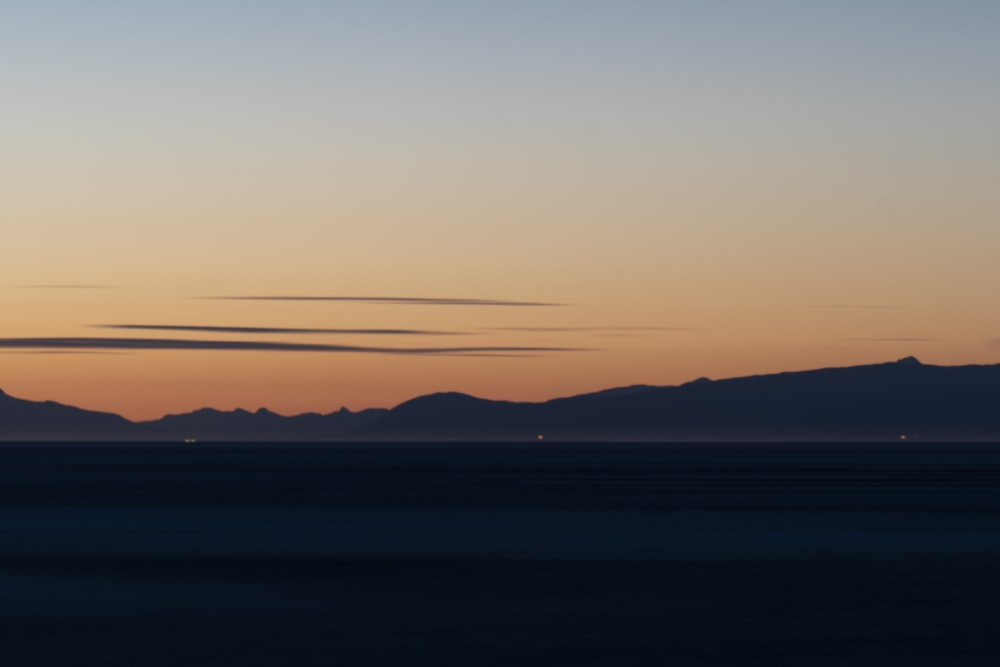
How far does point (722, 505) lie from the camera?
73750mm

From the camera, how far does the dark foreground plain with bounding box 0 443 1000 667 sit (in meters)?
25.8

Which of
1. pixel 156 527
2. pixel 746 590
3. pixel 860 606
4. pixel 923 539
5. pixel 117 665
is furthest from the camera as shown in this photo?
pixel 156 527

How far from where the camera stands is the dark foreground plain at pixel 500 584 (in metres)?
25.8

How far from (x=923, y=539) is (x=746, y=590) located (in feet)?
56.7

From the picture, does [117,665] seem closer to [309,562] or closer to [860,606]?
[860,606]

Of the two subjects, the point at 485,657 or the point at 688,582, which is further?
the point at 688,582

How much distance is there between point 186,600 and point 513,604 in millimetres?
6499

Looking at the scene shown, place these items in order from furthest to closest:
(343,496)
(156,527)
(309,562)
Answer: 1. (343,496)
2. (156,527)
3. (309,562)

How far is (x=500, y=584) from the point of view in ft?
118

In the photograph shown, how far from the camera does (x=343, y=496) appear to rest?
85.0m

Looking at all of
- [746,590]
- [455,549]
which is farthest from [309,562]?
[746,590]

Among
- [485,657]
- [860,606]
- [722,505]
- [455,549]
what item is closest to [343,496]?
[722,505]

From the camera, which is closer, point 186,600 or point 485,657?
point 485,657

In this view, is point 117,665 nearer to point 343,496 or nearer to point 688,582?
point 688,582
